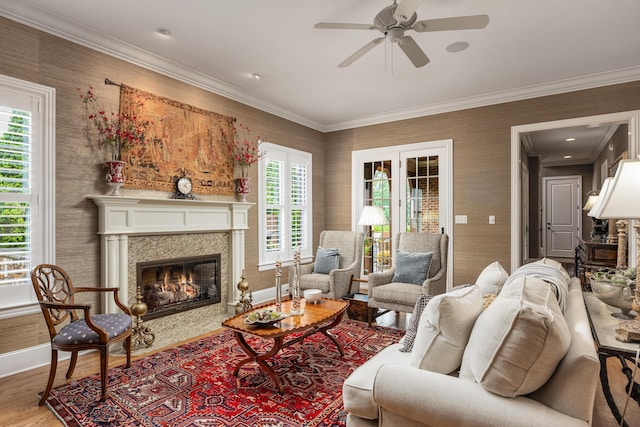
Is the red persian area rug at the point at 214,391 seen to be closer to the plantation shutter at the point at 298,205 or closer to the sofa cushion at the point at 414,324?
the sofa cushion at the point at 414,324

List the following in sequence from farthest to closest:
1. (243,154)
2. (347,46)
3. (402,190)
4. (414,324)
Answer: (402,190)
(243,154)
(347,46)
(414,324)

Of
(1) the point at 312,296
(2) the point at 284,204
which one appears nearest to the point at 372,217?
(2) the point at 284,204

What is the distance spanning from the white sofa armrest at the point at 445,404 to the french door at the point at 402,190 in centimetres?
368

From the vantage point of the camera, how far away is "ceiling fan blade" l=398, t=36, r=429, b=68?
8.82 ft

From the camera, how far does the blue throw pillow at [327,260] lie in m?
4.70

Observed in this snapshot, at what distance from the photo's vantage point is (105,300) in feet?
10.5

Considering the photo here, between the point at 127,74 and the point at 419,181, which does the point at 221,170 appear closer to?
the point at 127,74

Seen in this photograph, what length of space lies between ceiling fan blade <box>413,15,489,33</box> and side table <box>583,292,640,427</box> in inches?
76.6

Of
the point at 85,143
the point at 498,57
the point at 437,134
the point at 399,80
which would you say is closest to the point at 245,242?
the point at 85,143

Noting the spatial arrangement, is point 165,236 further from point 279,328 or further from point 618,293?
point 618,293

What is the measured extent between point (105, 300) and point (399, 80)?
158 inches

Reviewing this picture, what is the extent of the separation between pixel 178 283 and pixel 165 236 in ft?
1.94

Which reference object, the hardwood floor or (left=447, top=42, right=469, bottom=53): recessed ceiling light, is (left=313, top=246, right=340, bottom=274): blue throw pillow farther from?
(left=447, top=42, right=469, bottom=53): recessed ceiling light

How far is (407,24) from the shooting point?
271 cm
